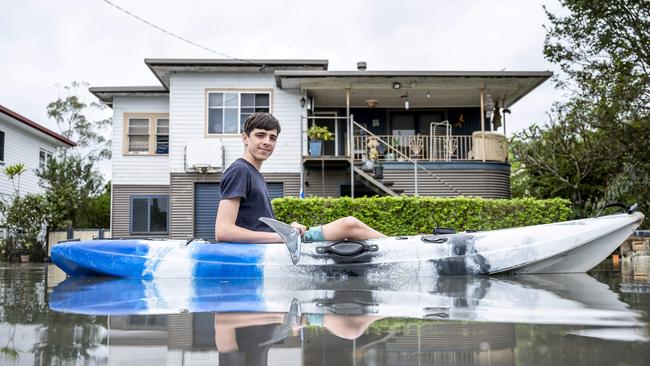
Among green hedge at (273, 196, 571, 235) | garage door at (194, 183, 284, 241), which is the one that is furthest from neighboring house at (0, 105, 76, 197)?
green hedge at (273, 196, 571, 235)

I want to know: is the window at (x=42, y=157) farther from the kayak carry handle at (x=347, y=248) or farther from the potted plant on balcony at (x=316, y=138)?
the kayak carry handle at (x=347, y=248)

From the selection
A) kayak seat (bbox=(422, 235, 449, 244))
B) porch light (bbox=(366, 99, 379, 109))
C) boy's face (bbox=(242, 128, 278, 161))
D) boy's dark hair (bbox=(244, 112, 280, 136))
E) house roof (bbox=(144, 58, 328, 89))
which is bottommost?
kayak seat (bbox=(422, 235, 449, 244))

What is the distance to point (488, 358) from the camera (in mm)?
1644

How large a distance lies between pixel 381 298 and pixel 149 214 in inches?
573

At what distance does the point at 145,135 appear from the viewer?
16.6 m

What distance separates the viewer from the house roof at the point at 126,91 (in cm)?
1599

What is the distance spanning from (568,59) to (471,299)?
1281cm

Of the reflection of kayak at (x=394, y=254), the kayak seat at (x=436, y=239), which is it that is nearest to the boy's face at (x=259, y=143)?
the reflection of kayak at (x=394, y=254)

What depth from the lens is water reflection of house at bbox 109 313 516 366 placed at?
5.38 ft

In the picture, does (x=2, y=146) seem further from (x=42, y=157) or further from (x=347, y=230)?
(x=347, y=230)

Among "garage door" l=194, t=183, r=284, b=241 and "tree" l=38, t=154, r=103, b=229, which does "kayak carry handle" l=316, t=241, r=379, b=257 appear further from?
"tree" l=38, t=154, r=103, b=229

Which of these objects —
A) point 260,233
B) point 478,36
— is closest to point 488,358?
point 260,233

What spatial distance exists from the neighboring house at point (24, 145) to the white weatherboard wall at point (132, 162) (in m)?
5.15

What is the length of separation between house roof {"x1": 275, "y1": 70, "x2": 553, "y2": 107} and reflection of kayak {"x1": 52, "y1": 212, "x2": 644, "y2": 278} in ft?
32.3
